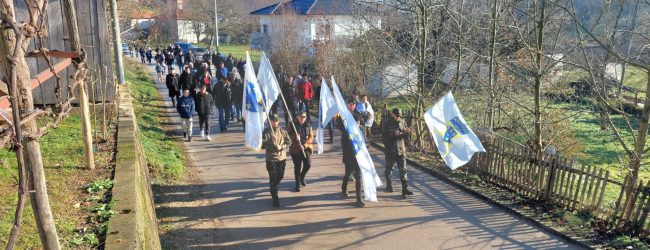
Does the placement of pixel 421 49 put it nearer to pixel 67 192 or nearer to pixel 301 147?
pixel 301 147

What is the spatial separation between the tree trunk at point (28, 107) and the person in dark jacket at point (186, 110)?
32.9 feet

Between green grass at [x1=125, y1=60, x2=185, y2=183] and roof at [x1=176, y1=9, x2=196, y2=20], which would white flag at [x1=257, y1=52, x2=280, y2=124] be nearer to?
green grass at [x1=125, y1=60, x2=185, y2=183]

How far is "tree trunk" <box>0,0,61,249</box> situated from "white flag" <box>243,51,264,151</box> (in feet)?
20.1

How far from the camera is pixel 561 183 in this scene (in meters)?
8.68

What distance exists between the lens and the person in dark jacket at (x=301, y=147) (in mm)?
9250

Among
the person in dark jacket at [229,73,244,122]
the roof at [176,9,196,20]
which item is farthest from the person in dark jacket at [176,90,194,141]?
the roof at [176,9,196,20]

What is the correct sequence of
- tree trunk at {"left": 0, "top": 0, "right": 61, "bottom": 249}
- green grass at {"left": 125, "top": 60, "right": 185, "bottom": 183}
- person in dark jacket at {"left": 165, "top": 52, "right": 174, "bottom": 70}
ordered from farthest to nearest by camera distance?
1. person in dark jacket at {"left": 165, "top": 52, "right": 174, "bottom": 70}
2. green grass at {"left": 125, "top": 60, "right": 185, "bottom": 183}
3. tree trunk at {"left": 0, "top": 0, "right": 61, "bottom": 249}

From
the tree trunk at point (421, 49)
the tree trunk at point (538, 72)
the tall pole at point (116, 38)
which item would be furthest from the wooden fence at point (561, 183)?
the tall pole at point (116, 38)

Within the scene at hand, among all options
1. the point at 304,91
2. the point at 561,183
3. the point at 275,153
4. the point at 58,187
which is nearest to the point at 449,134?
the point at 561,183

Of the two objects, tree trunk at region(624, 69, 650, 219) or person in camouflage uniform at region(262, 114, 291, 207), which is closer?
tree trunk at region(624, 69, 650, 219)

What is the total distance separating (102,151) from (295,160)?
3492mm

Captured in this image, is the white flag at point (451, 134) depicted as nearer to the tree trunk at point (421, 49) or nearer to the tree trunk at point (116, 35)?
the tree trunk at point (421, 49)

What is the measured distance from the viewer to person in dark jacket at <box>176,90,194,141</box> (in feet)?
41.9

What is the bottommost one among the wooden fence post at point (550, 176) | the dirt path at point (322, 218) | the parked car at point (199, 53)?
the dirt path at point (322, 218)
